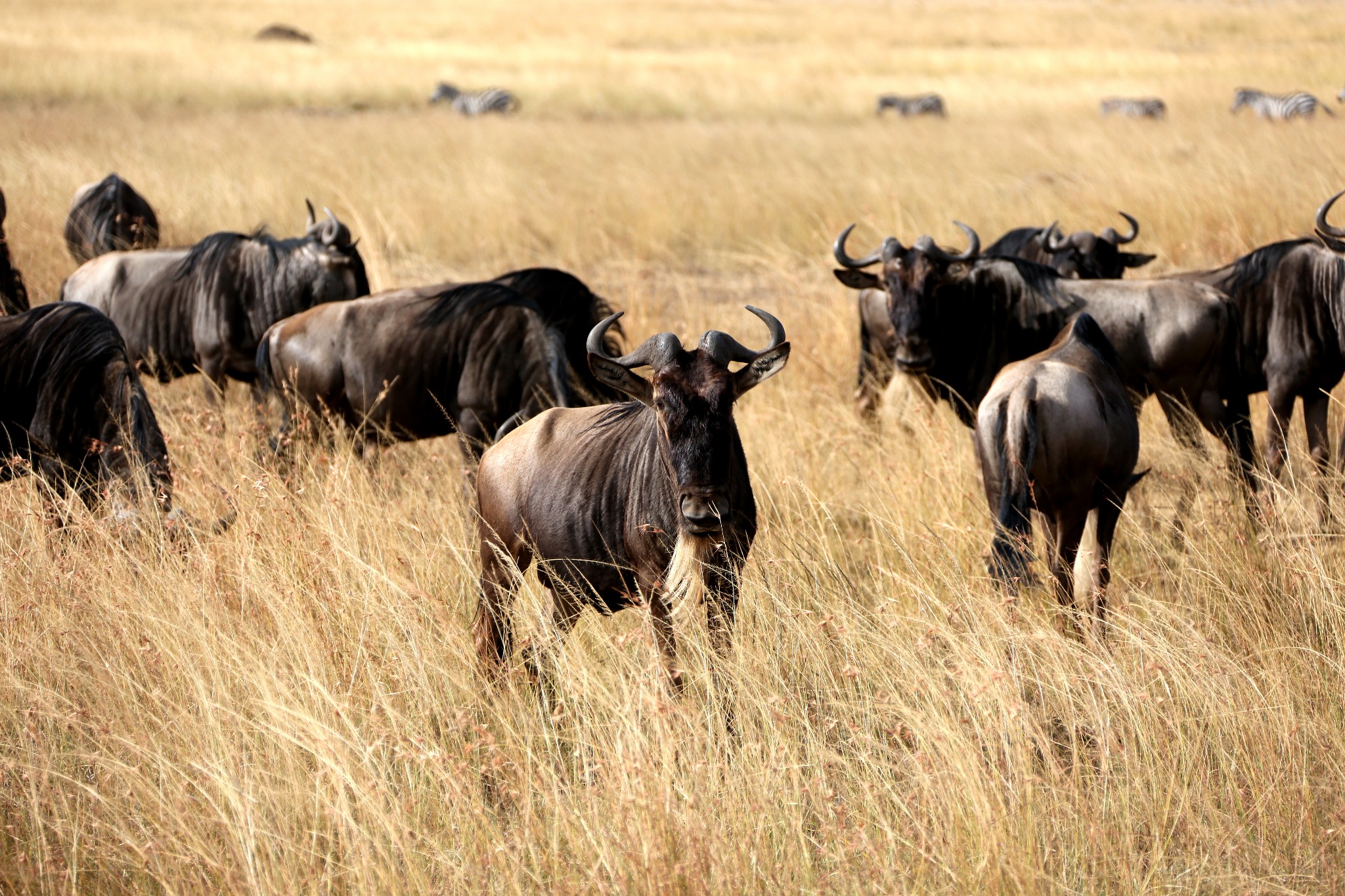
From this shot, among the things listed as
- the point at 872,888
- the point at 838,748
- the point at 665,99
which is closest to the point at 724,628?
the point at 838,748

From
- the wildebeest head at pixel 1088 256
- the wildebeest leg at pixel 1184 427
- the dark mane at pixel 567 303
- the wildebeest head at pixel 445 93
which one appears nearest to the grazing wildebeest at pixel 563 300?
the dark mane at pixel 567 303

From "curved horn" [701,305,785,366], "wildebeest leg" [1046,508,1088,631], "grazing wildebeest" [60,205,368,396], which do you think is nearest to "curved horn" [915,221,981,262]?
"wildebeest leg" [1046,508,1088,631]

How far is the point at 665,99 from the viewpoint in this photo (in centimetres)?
2436

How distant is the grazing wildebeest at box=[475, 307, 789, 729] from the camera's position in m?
2.96

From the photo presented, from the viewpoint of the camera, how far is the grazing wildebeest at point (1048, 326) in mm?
5262

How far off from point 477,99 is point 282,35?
1416 centimetres

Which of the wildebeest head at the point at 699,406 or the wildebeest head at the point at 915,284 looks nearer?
the wildebeest head at the point at 699,406

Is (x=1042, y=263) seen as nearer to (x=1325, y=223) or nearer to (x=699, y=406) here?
(x=1325, y=223)

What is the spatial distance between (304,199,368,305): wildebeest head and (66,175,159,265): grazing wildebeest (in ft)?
9.16

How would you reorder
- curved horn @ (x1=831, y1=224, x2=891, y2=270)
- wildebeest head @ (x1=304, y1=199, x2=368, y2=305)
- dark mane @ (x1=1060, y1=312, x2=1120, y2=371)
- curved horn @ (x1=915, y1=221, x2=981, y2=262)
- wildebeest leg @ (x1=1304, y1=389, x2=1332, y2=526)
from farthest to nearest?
wildebeest head @ (x1=304, y1=199, x2=368, y2=305), curved horn @ (x1=831, y1=224, x2=891, y2=270), wildebeest leg @ (x1=1304, y1=389, x2=1332, y2=526), curved horn @ (x1=915, y1=221, x2=981, y2=262), dark mane @ (x1=1060, y1=312, x2=1120, y2=371)

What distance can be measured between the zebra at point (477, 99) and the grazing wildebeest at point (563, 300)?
65.2 ft

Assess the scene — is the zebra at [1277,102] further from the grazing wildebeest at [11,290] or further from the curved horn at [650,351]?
the curved horn at [650,351]

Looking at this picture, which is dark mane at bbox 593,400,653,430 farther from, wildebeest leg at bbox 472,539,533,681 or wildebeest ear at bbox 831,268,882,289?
wildebeest ear at bbox 831,268,882,289

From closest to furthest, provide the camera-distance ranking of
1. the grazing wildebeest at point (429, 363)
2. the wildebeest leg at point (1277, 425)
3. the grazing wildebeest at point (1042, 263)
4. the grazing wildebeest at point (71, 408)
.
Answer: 1. the grazing wildebeest at point (71, 408)
2. the grazing wildebeest at point (429, 363)
3. the wildebeest leg at point (1277, 425)
4. the grazing wildebeest at point (1042, 263)
